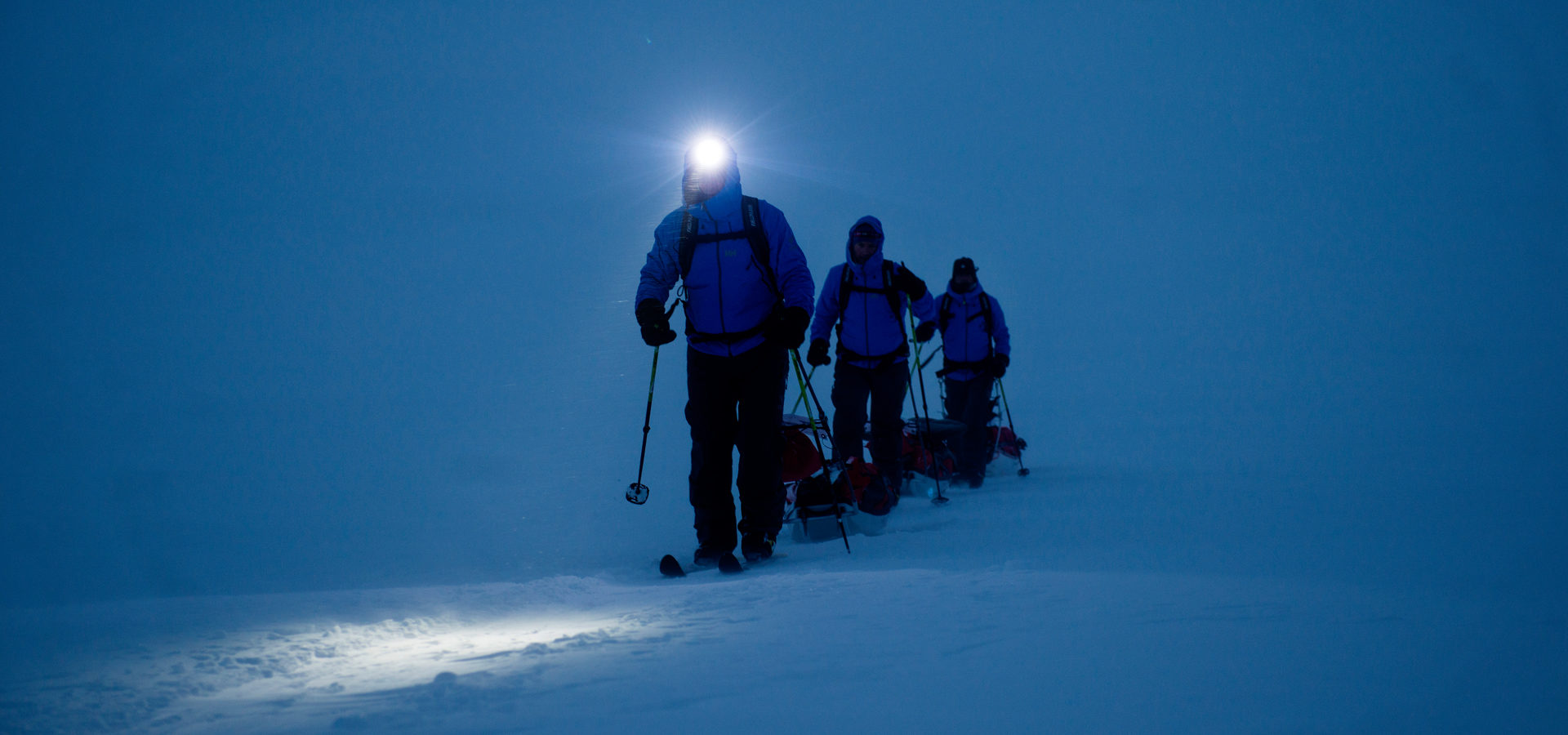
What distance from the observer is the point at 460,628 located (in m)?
2.29

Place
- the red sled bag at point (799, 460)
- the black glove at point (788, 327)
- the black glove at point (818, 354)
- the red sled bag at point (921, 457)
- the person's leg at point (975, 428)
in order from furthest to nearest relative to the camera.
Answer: the person's leg at point (975, 428) < the red sled bag at point (921, 457) < the black glove at point (818, 354) < the red sled bag at point (799, 460) < the black glove at point (788, 327)

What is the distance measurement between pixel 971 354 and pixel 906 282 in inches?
74.2

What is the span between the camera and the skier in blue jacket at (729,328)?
3.82 metres

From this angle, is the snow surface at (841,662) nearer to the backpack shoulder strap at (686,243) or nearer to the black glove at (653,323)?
the black glove at (653,323)

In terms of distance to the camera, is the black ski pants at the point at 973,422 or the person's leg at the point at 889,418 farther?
the black ski pants at the point at 973,422

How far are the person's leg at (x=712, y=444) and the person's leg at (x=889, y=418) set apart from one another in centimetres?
228

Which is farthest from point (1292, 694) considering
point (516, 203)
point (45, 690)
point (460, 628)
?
point (516, 203)

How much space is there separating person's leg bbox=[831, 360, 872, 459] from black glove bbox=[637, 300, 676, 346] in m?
2.43

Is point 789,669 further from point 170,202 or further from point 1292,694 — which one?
point 170,202

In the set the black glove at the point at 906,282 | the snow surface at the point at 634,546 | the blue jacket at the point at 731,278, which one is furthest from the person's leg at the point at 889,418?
the blue jacket at the point at 731,278

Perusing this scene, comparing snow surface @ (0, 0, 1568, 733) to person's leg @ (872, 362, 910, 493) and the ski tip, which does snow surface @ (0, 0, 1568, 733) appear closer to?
the ski tip

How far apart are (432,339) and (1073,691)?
77.8 ft

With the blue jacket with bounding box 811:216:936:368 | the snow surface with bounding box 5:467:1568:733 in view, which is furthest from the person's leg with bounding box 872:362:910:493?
the snow surface with bounding box 5:467:1568:733

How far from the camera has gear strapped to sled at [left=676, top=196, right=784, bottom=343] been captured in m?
Answer: 3.81
